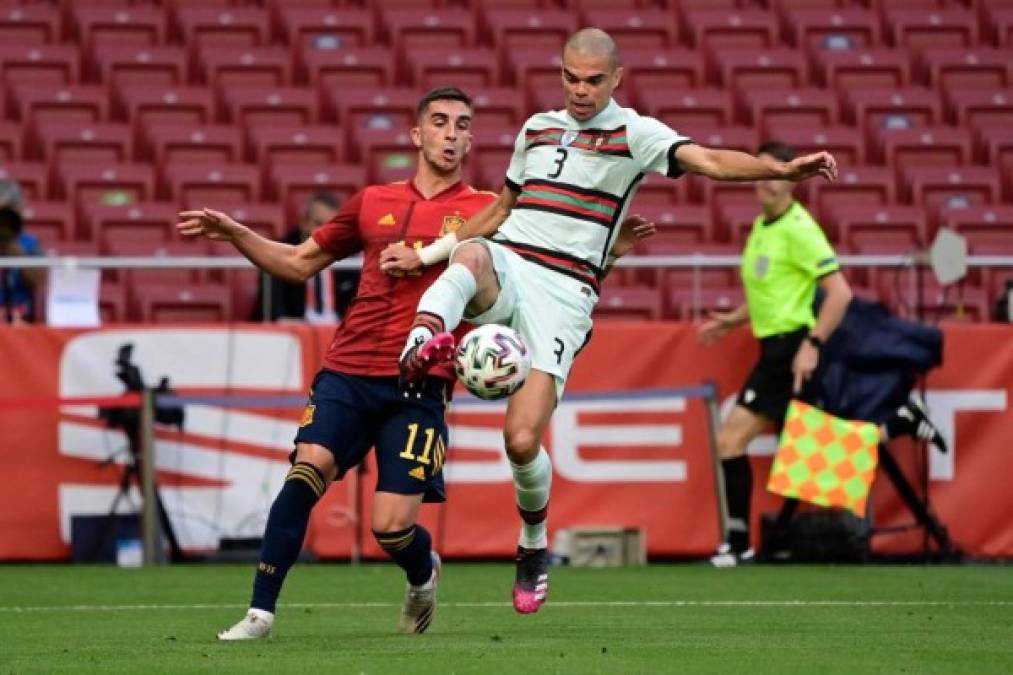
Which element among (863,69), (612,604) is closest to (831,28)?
(863,69)

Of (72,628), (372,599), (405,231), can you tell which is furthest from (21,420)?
(405,231)

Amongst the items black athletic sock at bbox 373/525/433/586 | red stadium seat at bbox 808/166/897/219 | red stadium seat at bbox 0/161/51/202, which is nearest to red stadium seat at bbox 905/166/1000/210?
red stadium seat at bbox 808/166/897/219

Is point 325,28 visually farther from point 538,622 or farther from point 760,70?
point 538,622

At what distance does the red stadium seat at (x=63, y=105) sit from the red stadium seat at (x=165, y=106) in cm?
24

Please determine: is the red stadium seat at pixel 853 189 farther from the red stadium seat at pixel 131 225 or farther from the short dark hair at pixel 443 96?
the short dark hair at pixel 443 96

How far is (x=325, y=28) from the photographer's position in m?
19.8

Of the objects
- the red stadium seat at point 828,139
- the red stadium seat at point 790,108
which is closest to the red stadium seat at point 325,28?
the red stadium seat at point 790,108

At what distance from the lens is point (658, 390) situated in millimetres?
13398

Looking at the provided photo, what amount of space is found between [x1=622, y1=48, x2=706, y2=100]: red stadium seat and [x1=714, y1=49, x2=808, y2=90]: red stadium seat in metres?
0.25

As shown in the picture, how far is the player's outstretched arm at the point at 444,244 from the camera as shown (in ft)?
25.5

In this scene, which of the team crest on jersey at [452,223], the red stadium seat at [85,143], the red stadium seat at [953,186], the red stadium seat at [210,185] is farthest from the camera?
the red stadium seat at [953,186]

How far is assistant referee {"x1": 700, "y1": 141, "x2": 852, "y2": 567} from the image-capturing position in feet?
41.8

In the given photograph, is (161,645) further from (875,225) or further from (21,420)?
(875,225)

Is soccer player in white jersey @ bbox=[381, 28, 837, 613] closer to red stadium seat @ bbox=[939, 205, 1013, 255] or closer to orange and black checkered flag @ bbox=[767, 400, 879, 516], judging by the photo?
orange and black checkered flag @ bbox=[767, 400, 879, 516]
